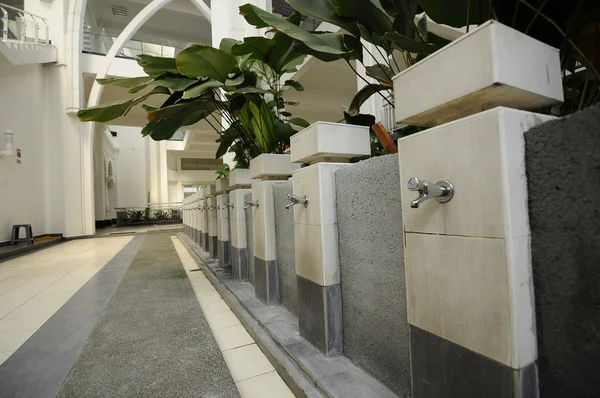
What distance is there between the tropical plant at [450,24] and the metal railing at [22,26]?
29.0ft

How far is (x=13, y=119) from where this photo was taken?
7.15 meters

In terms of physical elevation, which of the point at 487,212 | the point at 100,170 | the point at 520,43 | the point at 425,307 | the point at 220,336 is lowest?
the point at 220,336

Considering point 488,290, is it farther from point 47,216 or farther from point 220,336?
point 47,216

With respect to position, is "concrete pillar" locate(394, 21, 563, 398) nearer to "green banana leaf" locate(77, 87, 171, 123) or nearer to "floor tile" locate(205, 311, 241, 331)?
"floor tile" locate(205, 311, 241, 331)

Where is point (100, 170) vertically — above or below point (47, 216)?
above

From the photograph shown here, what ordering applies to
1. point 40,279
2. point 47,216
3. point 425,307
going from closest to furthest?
1. point 425,307
2. point 40,279
3. point 47,216

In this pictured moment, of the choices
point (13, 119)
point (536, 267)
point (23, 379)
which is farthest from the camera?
point (13, 119)

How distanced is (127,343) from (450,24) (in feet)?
7.10

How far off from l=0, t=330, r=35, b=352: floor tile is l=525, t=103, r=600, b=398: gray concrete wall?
2.45m

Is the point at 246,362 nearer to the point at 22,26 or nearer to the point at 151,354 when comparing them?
the point at 151,354

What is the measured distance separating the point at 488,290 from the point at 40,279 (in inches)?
182

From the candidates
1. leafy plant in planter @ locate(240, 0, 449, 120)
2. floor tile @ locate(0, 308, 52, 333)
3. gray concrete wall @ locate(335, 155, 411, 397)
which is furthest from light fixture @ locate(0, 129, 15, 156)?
gray concrete wall @ locate(335, 155, 411, 397)

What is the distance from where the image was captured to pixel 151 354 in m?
1.55

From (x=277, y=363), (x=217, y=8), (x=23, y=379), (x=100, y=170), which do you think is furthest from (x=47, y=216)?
(x=277, y=363)
